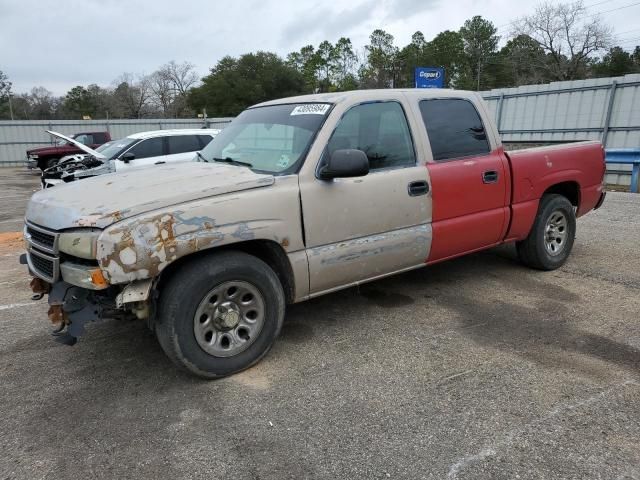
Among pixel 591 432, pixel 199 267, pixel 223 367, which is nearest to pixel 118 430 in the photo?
pixel 223 367

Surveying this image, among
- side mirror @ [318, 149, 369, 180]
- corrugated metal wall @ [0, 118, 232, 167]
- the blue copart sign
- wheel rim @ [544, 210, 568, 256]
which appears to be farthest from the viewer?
corrugated metal wall @ [0, 118, 232, 167]

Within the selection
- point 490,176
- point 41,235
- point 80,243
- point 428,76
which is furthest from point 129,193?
point 428,76

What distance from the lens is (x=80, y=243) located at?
9.27ft

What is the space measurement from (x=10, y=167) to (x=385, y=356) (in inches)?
1137

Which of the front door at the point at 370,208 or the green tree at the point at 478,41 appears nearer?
the front door at the point at 370,208

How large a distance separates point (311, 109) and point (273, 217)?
108 centimetres

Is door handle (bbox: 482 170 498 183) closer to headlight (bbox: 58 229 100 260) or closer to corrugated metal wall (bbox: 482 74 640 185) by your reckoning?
headlight (bbox: 58 229 100 260)

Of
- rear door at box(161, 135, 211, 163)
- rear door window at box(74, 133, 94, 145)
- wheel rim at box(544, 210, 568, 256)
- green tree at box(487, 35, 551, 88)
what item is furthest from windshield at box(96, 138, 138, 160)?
green tree at box(487, 35, 551, 88)

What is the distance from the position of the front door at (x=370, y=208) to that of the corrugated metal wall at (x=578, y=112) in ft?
31.1

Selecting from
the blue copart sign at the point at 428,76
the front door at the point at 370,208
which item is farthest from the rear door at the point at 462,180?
the blue copart sign at the point at 428,76

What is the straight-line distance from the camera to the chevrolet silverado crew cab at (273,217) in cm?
293

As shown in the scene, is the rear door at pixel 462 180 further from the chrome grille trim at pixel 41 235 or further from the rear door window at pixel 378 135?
the chrome grille trim at pixel 41 235

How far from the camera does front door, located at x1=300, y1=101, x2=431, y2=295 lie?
3.57 m

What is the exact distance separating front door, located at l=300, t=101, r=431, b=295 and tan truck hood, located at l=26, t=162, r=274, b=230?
520mm
